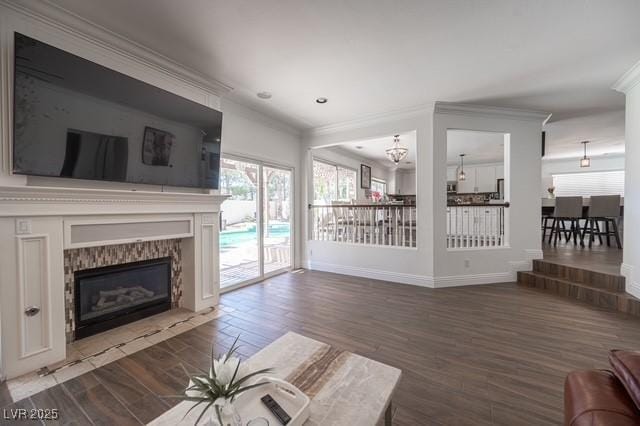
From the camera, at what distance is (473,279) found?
402cm

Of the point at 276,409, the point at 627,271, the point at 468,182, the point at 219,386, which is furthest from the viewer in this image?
the point at 468,182

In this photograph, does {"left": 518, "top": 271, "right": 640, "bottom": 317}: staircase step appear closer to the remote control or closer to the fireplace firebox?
the remote control

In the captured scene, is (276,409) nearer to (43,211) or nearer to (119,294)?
(43,211)

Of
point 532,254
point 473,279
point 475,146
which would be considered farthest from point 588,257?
point 475,146

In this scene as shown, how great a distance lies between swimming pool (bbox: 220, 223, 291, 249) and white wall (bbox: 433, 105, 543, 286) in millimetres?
2696

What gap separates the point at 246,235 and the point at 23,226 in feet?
8.28

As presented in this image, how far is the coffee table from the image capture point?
1.01 metres

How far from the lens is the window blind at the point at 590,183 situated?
7.40m

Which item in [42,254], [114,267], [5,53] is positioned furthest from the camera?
[114,267]

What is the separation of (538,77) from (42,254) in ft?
17.1

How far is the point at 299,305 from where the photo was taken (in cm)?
322

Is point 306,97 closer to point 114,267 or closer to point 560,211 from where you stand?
point 114,267

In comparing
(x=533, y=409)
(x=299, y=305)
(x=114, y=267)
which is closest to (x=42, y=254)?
(x=114, y=267)

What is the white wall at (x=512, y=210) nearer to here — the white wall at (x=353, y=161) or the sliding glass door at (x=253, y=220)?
the sliding glass door at (x=253, y=220)
